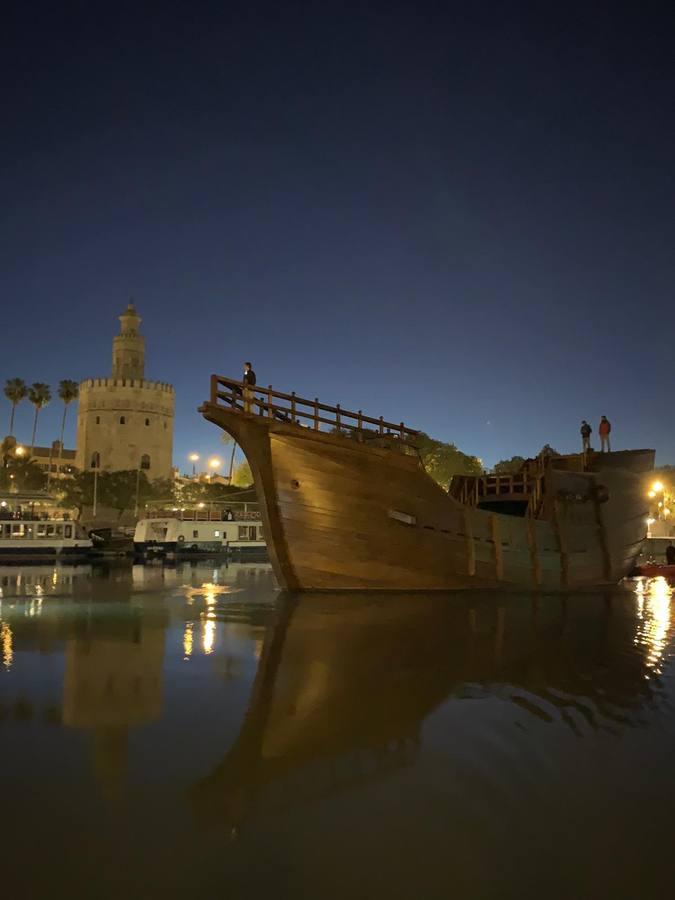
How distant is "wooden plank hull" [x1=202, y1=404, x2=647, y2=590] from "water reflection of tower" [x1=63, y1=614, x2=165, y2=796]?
641 cm

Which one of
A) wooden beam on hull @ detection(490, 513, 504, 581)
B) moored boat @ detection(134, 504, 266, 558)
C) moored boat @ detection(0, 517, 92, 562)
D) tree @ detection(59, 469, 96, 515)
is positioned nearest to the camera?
wooden beam on hull @ detection(490, 513, 504, 581)

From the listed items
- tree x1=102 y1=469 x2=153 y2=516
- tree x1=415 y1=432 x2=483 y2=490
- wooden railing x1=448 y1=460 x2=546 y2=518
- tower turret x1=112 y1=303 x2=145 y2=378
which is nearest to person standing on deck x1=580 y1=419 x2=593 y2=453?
wooden railing x1=448 y1=460 x2=546 y2=518

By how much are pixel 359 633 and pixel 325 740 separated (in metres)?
6.14

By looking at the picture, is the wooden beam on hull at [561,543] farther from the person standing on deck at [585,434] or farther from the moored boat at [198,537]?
the moored boat at [198,537]

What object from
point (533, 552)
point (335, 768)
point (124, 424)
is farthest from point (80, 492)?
point (335, 768)

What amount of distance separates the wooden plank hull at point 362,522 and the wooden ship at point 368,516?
3 centimetres

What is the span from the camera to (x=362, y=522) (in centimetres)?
1858

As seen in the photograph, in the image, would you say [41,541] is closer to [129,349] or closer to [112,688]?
[112,688]

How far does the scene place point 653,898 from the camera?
3689 mm

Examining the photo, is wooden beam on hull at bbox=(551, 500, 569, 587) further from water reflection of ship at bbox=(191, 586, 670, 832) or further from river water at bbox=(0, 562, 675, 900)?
river water at bbox=(0, 562, 675, 900)

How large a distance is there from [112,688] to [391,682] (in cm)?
355

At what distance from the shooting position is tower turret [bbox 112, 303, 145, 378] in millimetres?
94219

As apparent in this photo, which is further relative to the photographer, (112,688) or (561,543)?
(561,543)

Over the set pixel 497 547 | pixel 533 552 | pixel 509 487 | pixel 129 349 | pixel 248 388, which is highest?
pixel 129 349
